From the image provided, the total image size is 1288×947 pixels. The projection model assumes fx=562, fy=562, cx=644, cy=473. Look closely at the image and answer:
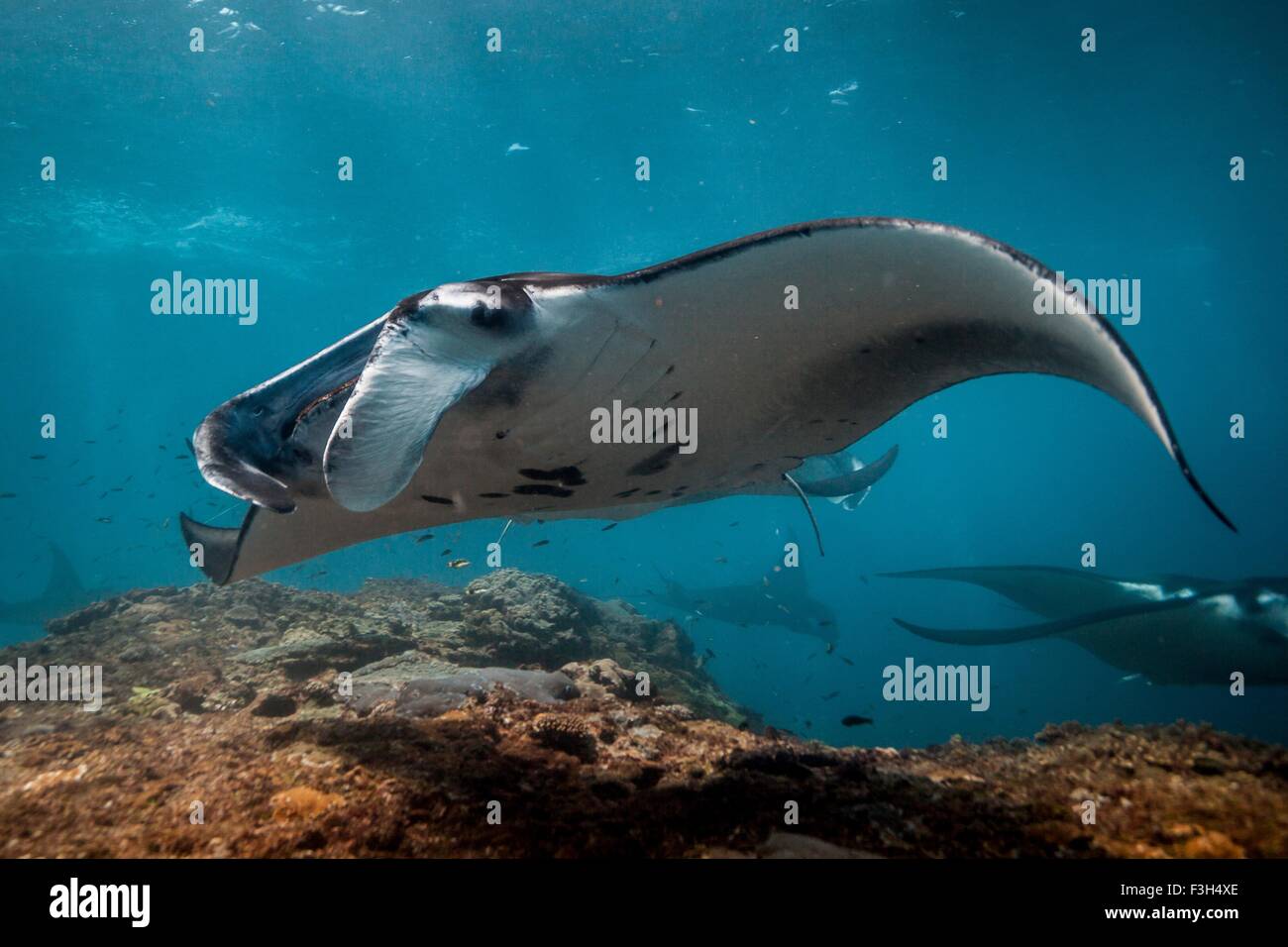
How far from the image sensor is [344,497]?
1517 millimetres

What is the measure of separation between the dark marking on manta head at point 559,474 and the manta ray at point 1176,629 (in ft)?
18.9

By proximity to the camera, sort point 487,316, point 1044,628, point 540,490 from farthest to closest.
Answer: point 1044,628, point 540,490, point 487,316

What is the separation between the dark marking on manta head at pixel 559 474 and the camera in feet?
7.81

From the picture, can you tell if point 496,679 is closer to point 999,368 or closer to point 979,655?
point 999,368

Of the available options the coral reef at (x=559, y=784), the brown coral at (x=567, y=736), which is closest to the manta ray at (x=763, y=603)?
the coral reef at (x=559, y=784)

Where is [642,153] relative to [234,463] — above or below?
above

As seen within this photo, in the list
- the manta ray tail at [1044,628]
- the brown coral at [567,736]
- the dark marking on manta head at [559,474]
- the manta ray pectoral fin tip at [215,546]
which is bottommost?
the manta ray tail at [1044,628]

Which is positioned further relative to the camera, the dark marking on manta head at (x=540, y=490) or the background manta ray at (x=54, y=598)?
the background manta ray at (x=54, y=598)

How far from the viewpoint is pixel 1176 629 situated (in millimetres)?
7875

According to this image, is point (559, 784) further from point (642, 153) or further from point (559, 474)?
point (642, 153)

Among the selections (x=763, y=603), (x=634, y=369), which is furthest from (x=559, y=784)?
(x=763, y=603)

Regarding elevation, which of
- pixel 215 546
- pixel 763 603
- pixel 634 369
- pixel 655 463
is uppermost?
pixel 634 369

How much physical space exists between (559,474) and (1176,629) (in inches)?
385

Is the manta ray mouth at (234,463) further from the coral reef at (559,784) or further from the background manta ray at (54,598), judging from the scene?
the background manta ray at (54,598)
